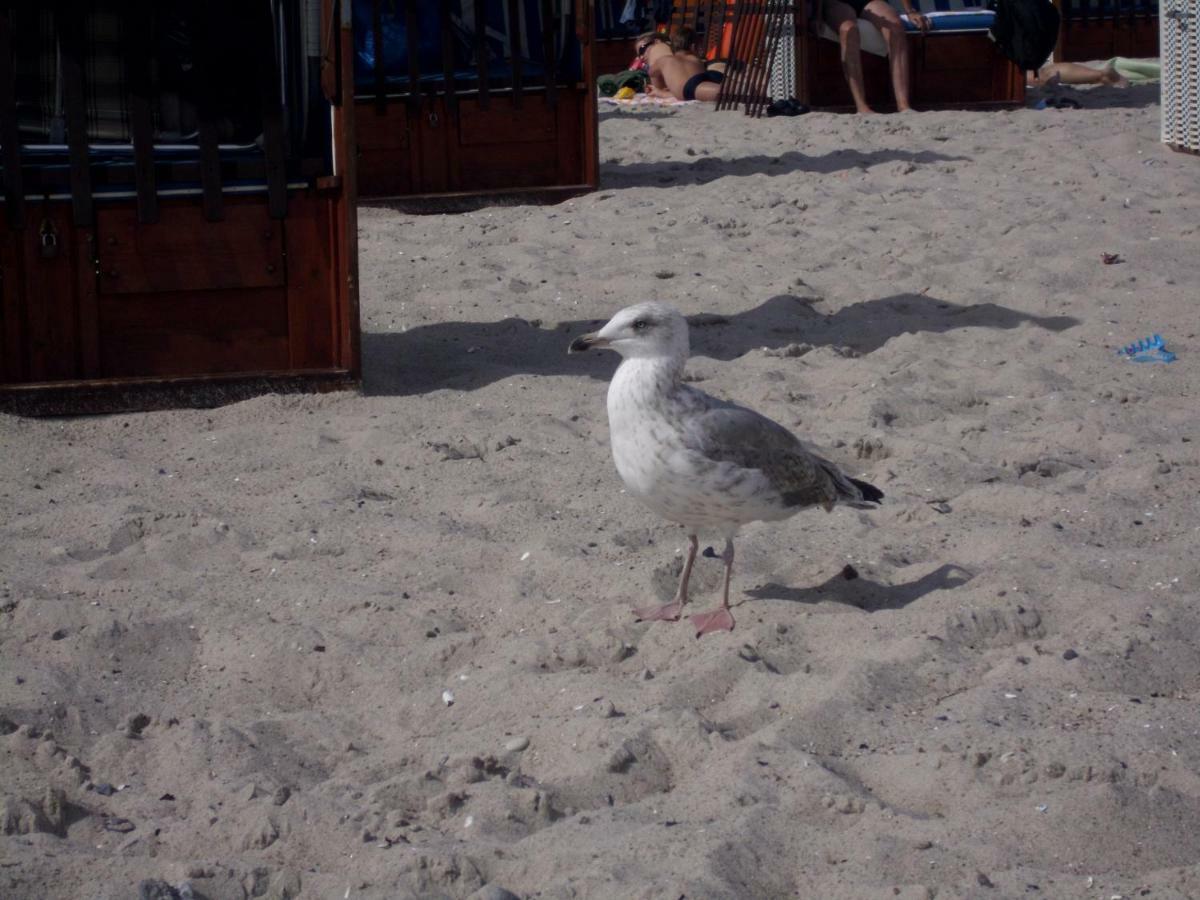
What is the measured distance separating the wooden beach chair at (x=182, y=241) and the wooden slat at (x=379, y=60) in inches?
124

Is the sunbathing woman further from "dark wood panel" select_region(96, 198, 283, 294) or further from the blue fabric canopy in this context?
"dark wood panel" select_region(96, 198, 283, 294)

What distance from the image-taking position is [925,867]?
98.7 inches

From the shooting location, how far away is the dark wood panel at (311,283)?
532cm

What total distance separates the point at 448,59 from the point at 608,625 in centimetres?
580

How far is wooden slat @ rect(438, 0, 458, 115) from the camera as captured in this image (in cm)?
857

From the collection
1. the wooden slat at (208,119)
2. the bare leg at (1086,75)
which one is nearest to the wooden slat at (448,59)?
the wooden slat at (208,119)

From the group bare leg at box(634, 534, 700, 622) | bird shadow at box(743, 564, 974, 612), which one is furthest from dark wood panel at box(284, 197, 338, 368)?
bird shadow at box(743, 564, 974, 612)

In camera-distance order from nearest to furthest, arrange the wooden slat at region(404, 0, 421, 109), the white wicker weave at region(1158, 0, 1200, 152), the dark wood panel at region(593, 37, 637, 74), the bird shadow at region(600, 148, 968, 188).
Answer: the wooden slat at region(404, 0, 421, 109) → the white wicker weave at region(1158, 0, 1200, 152) → the bird shadow at region(600, 148, 968, 188) → the dark wood panel at region(593, 37, 637, 74)

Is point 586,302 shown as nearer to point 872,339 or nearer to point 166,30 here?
point 872,339

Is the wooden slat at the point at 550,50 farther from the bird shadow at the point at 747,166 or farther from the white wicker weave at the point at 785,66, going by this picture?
the white wicker weave at the point at 785,66

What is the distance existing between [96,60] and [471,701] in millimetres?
3605

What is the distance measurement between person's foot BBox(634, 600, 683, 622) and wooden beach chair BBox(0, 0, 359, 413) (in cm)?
209

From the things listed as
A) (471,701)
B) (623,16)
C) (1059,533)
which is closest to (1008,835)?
(471,701)

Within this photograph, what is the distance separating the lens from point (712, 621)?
355cm
